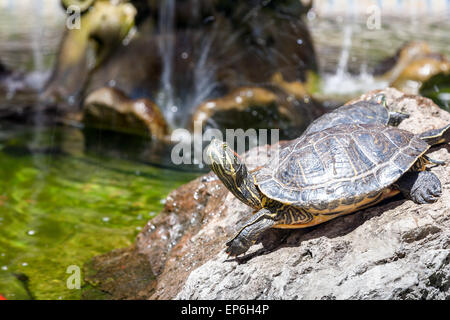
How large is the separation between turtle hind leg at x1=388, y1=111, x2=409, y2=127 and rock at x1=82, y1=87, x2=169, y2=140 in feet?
13.7

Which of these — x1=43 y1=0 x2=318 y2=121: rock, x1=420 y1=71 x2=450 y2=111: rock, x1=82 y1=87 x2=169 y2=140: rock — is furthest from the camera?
x1=420 y1=71 x2=450 y2=111: rock

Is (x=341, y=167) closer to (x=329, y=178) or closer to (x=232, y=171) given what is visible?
(x=329, y=178)

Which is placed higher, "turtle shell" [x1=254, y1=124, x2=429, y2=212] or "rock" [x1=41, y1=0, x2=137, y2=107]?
"rock" [x1=41, y1=0, x2=137, y2=107]

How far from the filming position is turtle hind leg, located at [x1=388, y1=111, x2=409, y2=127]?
11.1ft

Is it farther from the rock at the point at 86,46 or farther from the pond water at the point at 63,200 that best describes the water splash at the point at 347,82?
the rock at the point at 86,46

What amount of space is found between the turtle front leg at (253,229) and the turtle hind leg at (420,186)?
0.74m

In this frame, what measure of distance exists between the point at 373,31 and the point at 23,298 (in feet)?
40.3

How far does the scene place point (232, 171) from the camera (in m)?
2.59

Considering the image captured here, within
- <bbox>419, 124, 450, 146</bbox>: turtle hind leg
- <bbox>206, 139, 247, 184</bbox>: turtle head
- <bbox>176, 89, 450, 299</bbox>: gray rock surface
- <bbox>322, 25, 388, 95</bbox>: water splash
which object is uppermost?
<bbox>322, 25, 388, 95</bbox>: water splash

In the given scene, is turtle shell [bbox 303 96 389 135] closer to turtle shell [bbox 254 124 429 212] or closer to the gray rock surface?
turtle shell [bbox 254 124 429 212]

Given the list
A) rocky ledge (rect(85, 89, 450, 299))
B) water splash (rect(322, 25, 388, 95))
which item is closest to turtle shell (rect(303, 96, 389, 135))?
rocky ledge (rect(85, 89, 450, 299))

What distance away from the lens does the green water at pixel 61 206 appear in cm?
394

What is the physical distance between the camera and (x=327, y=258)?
8.09ft

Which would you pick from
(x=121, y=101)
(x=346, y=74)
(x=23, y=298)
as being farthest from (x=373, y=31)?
(x=23, y=298)
